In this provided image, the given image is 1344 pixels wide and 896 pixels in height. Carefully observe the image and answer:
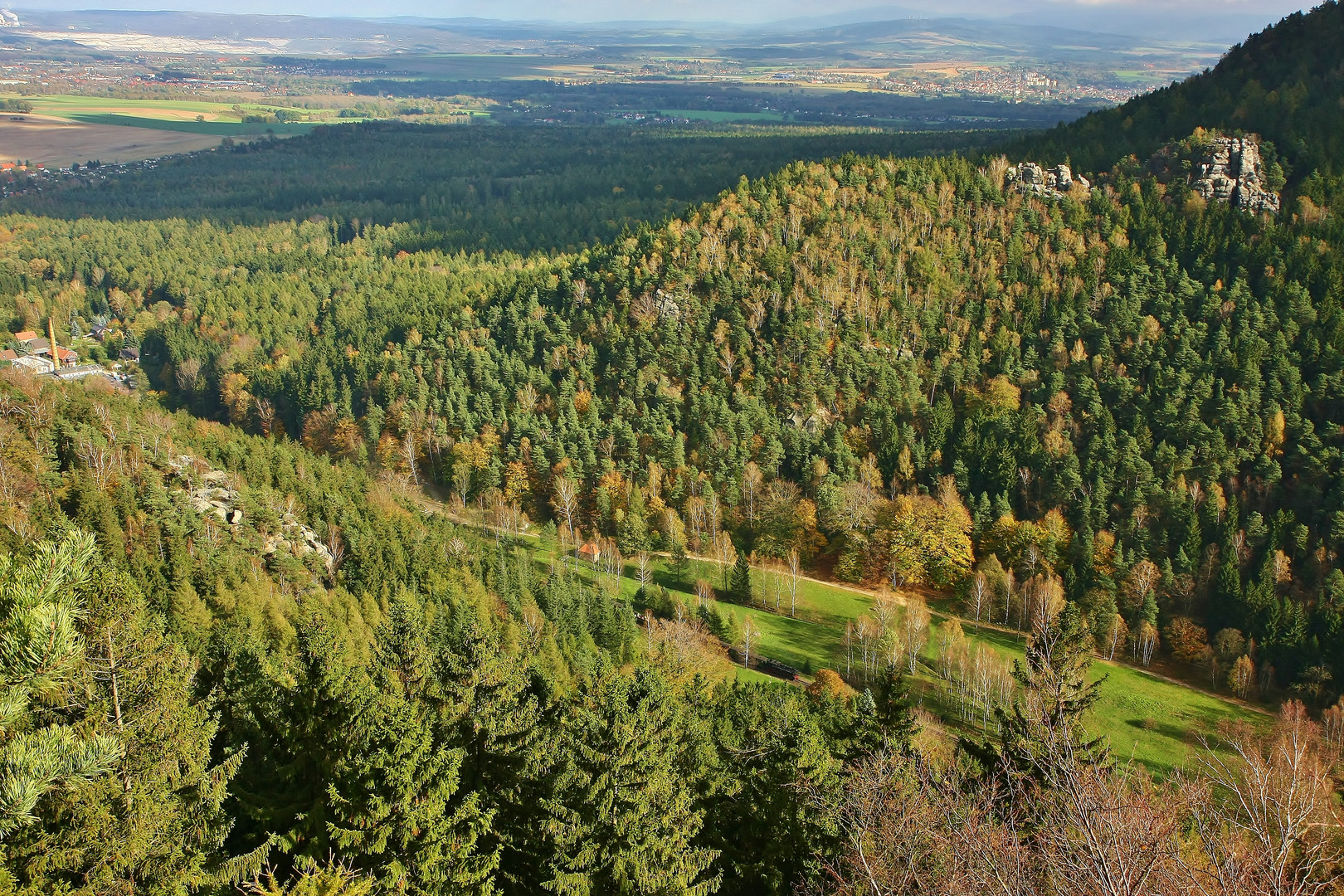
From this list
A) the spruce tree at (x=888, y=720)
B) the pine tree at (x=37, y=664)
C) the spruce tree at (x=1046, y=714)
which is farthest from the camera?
the spruce tree at (x=888, y=720)

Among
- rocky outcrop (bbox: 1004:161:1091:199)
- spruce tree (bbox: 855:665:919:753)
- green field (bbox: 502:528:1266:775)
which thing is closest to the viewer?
spruce tree (bbox: 855:665:919:753)

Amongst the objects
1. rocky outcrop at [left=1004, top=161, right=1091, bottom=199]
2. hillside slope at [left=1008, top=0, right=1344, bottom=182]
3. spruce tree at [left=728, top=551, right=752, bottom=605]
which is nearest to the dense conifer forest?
spruce tree at [left=728, top=551, right=752, bottom=605]

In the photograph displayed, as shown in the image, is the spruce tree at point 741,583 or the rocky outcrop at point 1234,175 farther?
the rocky outcrop at point 1234,175

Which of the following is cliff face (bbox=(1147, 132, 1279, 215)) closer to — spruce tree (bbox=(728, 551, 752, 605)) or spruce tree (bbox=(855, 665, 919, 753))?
spruce tree (bbox=(728, 551, 752, 605))

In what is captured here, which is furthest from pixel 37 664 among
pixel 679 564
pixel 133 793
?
pixel 679 564

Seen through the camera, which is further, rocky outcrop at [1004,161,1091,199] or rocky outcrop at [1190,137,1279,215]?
rocky outcrop at [1004,161,1091,199]

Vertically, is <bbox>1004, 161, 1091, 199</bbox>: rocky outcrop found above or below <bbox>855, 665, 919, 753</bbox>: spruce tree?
above

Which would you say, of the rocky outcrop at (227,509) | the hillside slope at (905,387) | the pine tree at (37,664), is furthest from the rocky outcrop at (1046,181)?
Result: the pine tree at (37,664)

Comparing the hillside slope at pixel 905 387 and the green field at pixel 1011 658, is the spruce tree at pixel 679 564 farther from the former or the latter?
the hillside slope at pixel 905 387
